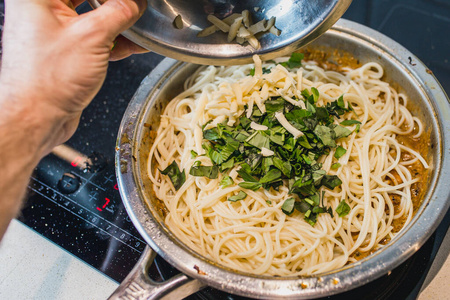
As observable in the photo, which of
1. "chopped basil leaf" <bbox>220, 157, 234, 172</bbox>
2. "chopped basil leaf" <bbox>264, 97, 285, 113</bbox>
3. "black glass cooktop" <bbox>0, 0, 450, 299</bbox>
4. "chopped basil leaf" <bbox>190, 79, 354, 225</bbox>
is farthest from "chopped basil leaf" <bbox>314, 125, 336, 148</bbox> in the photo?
"black glass cooktop" <bbox>0, 0, 450, 299</bbox>

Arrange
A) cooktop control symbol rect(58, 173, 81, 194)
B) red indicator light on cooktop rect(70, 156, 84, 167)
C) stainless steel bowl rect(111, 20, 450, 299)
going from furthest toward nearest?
red indicator light on cooktop rect(70, 156, 84, 167)
cooktop control symbol rect(58, 173, 81, 194)
stainless steel bowl rect(111, 20, 450, 299)

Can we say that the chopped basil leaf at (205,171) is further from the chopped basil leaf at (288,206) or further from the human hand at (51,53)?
the human hand at (51,53)

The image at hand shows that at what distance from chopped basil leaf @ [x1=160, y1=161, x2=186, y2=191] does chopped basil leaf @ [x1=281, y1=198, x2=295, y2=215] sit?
621 mm

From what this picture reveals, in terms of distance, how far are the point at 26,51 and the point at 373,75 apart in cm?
209

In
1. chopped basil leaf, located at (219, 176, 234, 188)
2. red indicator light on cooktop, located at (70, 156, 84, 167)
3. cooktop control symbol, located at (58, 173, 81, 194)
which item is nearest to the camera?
chopped basil leaf, located at (219, 176, 234, 188)

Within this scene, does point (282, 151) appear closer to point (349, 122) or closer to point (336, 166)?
point (336, 166)

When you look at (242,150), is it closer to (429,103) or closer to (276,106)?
(276,106)

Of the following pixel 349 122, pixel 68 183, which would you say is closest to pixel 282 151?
pixel 349 122

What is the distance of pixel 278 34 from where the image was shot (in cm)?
210

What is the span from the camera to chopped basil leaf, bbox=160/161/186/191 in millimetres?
2275

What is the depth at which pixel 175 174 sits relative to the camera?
7.55 ft

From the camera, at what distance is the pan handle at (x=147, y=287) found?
1.66m

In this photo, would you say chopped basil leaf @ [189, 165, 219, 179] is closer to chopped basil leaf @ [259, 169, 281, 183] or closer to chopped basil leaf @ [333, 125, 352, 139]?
chopped basil leaf @ [259, 169, 281, 183]

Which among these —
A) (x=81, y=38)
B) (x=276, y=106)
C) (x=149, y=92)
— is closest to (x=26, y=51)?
(x=81, y=38)
